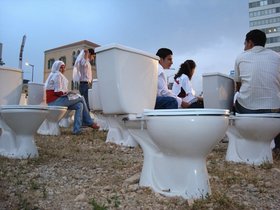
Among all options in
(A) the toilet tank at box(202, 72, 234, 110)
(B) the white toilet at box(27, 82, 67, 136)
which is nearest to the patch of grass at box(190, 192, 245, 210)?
(A) the toilet tank at box(202, 72, 234, 110)

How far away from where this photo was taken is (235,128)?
8.15 feet

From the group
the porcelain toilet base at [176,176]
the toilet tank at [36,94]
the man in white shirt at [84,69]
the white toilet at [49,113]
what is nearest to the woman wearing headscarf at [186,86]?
the white toilet at [49,113]

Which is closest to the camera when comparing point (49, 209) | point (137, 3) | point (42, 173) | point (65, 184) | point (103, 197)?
point (49, 209)

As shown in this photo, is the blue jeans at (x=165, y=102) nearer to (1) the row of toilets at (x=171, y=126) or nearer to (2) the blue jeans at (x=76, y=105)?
(1) the row of toilets at (x=171, y=126)

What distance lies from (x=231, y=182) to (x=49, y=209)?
1031 millimetres

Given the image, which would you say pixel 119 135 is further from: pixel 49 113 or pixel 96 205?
pixel 96 205

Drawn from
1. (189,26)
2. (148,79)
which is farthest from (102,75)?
(189,26)

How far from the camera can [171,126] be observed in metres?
1.54

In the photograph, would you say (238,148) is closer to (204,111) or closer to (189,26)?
(204,111)

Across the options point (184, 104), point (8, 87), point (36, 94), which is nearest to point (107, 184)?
point (8, 87)

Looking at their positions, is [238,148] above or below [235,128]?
below

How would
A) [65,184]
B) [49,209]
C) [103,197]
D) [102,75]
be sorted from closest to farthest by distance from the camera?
[49,209] < [103,197] < [65,184] < [102,75]

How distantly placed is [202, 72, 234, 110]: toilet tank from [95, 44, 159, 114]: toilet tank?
1.90 ft

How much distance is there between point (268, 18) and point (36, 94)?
3639 centimetres
